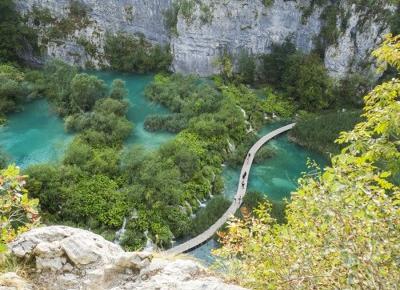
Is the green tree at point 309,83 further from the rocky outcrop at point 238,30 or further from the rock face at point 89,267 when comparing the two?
the rock face at point 89,267

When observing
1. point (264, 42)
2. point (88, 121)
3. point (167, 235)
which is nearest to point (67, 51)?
point (88, 121)

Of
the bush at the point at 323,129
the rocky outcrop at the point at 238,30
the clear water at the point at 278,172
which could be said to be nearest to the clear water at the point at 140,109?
the rocky outcrop at the point at 238,30

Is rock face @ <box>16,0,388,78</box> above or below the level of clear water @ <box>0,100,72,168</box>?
above

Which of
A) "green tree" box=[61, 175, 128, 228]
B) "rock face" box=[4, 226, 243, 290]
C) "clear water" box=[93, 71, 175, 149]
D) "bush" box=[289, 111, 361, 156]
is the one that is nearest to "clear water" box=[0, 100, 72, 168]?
"clear water" box=[93, 71, 175, 149]

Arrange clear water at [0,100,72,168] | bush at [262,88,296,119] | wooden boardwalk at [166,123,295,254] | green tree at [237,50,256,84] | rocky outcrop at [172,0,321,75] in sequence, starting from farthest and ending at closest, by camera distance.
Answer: green tree at [237,50,256,84], rocky outcrop at [172,0,321,75], bush at [262,88,296,119], clear water at [0,100,72,168], wooden boardwalk at [166,123,295,254]

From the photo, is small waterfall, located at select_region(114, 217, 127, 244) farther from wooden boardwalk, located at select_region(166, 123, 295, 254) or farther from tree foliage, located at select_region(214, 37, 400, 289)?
tree foliage, located at select_region(214, 37, 400, 289)

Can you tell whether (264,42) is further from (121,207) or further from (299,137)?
(121,207)

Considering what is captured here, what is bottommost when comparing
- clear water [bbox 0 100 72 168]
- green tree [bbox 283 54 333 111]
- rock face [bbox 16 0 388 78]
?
clear water [bbox 0 100 72 168]
